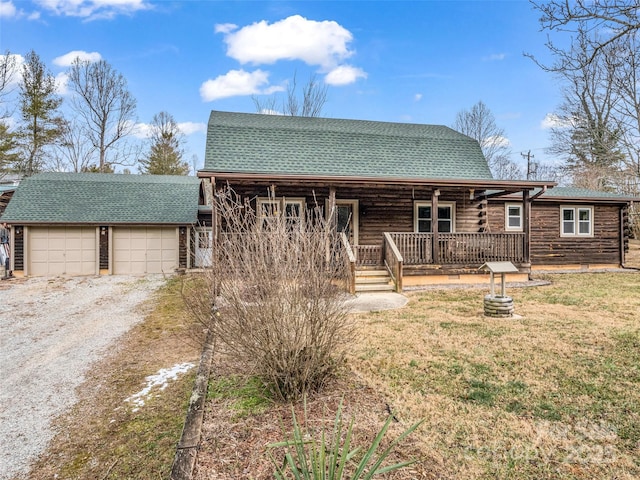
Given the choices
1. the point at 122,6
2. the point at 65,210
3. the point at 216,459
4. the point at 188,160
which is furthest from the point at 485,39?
the point at 188,160

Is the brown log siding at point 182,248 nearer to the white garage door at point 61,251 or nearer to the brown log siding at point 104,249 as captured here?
the brown log siding at point 104,249

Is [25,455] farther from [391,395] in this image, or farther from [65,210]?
[65,210]

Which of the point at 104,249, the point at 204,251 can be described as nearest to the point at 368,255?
the point at 204,251

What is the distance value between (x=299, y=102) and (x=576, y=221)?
1899 cm

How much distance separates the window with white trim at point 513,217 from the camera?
14.3 metres

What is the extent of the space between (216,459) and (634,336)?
6.33m

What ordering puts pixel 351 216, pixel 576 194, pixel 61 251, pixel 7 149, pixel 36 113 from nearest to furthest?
pixel 351 216 → pixel 576 194 → pixel 61 251 → pixel 7 149 → pixel 36 113

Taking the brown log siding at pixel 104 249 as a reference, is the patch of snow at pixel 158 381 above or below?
below

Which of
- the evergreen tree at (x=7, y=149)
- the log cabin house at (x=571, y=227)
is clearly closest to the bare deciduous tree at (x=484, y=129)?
the log cabin house at (x=571, y=227)

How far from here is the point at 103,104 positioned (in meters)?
26.8

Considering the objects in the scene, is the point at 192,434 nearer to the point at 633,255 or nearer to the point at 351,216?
the point at 351,216

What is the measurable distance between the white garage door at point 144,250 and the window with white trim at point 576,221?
53.8 ft

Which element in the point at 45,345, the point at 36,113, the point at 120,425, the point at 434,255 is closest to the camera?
the point at 120,425

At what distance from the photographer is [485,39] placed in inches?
597
